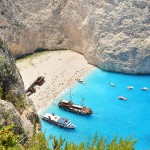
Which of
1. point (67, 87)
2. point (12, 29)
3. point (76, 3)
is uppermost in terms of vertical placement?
point (76, 3)

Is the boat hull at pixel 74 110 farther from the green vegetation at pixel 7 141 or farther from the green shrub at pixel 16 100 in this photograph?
the green vegetation at pixel 7 141

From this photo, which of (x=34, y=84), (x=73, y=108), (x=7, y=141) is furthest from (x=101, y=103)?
(x=7, y=141)

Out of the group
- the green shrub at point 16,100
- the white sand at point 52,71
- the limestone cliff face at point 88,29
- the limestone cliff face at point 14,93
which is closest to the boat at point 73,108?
the white sand at point 52,71

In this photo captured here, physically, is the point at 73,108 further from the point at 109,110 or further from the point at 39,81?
the point at 39,81

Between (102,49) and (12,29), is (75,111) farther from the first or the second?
(12,29)

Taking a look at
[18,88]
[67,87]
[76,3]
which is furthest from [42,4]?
[18,88]

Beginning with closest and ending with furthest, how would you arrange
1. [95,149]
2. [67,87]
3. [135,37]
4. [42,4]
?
1. [95,149]
2. [67,87]
3. [135,37]
4. [42,4]
